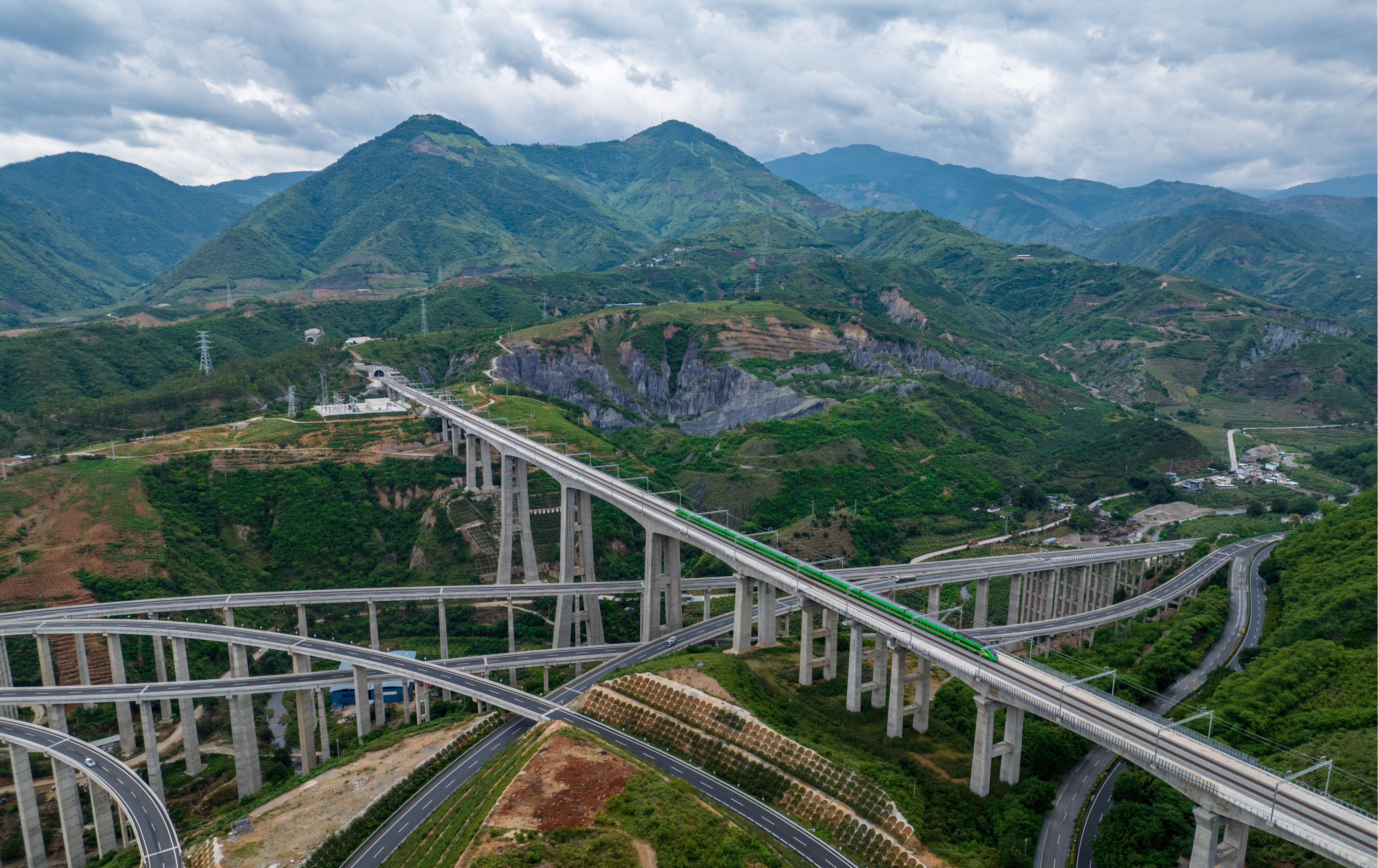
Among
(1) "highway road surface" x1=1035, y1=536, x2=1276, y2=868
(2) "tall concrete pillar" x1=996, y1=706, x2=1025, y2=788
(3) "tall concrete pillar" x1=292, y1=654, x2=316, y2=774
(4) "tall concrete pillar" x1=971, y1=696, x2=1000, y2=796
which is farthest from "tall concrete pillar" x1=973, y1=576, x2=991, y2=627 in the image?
(3) "tall concrete pillar" x1=292, y1=654, x2=316, y2=774

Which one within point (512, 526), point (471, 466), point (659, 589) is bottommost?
point (512, 526)

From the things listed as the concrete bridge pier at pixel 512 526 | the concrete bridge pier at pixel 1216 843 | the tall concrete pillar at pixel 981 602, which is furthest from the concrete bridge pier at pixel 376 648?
the concrete bridge pier at pixel 1216 843

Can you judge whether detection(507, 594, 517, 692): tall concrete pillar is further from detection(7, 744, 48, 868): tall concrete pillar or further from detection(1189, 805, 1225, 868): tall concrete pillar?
detection(1189, 805, 1225, 868): tall concrete pillar

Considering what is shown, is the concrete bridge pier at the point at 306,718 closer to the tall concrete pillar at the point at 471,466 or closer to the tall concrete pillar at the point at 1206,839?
the tall concrete pillar at the point at 471,466

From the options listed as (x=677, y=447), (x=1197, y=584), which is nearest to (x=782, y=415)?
(x=677, y=447)

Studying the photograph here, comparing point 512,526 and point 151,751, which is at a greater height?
point 512,526

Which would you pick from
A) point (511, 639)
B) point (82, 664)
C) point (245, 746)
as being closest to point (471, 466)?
point (511, 639)

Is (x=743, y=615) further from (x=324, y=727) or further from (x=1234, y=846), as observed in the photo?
(x=324, y=727)

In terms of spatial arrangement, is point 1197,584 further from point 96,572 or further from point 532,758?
point 96,572
